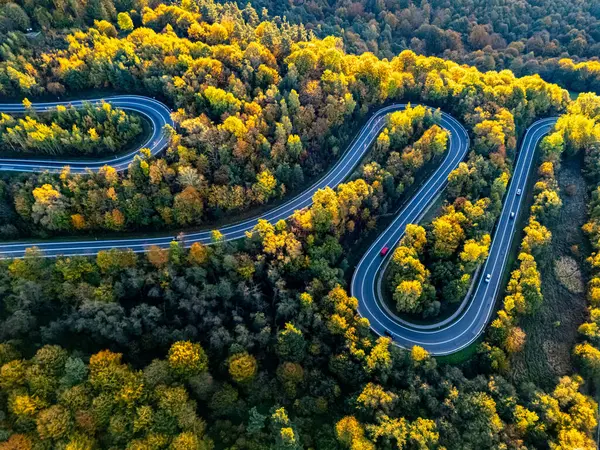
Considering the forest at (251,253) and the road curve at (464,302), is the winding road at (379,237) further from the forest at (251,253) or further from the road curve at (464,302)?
the forest at (251,253)

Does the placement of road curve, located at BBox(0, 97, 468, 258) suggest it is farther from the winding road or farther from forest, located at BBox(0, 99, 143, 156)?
forest, located at BBox(0, 99, 143, 156)

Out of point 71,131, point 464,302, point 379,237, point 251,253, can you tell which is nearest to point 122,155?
point 71,131

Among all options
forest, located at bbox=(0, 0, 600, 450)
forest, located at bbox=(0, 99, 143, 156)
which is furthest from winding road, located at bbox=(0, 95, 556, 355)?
forest, located at bbox=(0, 0, 600, 450)

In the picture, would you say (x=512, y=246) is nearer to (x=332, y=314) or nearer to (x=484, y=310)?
(x=484, y=310)

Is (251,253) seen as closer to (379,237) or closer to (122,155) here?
(379,237)

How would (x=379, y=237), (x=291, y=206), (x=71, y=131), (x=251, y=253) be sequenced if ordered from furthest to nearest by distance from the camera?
(x=379, y=237)
(x=291, y=206)
(x=71, y=131)
(x=251, y=253)

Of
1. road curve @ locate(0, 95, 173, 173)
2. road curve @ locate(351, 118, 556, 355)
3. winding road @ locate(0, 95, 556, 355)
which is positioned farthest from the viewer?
road curve @ locate(0, 95, 173, 173)

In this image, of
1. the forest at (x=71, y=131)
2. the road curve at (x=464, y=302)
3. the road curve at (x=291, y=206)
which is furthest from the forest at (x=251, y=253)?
the road curve at (x=464, y=302)
